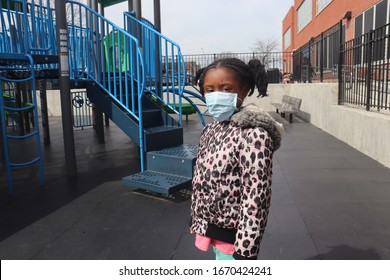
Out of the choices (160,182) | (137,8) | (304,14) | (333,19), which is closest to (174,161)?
(160,182)

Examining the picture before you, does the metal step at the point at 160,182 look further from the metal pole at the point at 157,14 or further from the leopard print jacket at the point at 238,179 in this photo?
the metal pole at the point at 157,14

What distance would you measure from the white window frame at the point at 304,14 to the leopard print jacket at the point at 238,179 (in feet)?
94.4

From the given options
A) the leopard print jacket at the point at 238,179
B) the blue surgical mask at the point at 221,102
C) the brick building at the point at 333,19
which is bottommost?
the leopard print jacket at the point at 238,179

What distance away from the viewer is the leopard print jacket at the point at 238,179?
5.09 feet

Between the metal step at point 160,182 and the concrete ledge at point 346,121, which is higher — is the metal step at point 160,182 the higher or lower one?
the lower one

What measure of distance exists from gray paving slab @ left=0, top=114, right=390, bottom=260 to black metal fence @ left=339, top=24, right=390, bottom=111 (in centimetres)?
142

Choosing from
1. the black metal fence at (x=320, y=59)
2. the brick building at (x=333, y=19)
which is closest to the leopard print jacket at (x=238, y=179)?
the brick building at (x=333, y=19)

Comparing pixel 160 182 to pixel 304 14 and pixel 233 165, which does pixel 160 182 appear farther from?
pixel 304 14

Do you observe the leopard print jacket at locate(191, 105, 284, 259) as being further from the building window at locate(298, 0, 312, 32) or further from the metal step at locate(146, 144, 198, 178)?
the building window at locate(298, 0, 312, 32)

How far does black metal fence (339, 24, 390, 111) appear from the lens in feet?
21.2

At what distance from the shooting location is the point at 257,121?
1600 mm

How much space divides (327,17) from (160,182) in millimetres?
20967

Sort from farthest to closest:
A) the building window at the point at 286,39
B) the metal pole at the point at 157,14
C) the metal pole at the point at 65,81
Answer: the building window at the point at 286,39
the metal pole at the point at 157,14
the metal pole at the point at 65,81

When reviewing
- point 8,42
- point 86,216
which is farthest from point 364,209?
point 8,42
